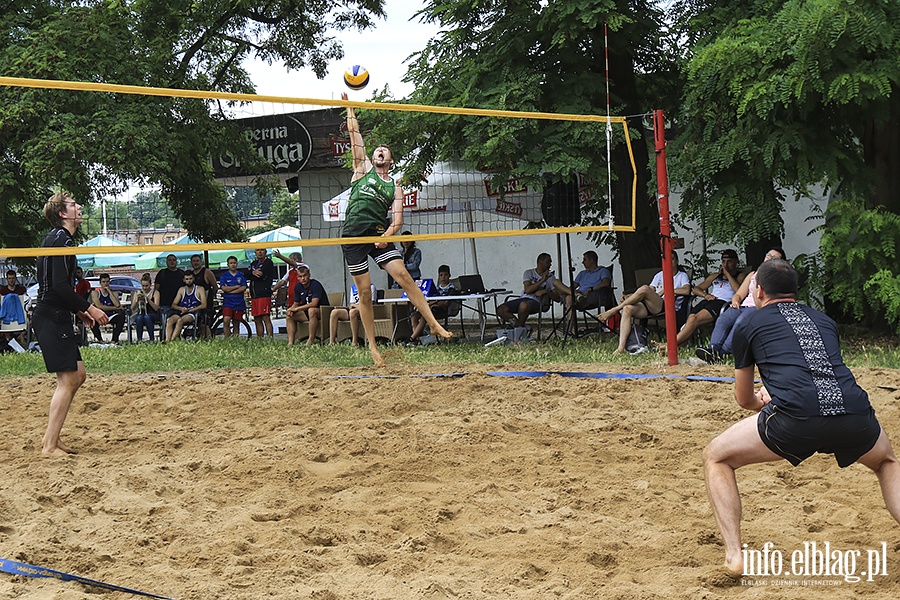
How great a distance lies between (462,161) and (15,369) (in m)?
4.93

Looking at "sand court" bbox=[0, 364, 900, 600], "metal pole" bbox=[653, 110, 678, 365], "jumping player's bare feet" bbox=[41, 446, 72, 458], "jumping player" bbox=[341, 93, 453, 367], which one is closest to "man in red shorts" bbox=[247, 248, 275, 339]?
"jumping player" bbox=[341, 93, 453, 367]

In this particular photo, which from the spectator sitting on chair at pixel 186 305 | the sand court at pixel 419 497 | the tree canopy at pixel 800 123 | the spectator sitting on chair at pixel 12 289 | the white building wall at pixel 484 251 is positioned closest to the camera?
the sand court at pixel 419 497

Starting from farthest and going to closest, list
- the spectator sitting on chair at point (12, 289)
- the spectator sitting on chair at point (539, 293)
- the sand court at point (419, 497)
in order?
the spectator sitting on chair at point (12, 289) → the spectator sitting on chair at point (539, 293) → the sand court at point (419, 497)

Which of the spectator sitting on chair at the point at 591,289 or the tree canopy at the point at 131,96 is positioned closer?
the spectator sitting on chair at the point at 591,289

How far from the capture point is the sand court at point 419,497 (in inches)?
123

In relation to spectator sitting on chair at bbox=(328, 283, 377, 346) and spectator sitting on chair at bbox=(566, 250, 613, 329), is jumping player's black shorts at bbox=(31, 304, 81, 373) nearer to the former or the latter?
spectator sitting on chair at bbox=(328, 283, 377, 346)

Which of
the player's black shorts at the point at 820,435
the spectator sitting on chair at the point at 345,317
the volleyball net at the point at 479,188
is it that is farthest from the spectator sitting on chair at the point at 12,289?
the player's black shorts at the point at 820,435

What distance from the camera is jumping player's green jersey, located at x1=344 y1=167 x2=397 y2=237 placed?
692 cm

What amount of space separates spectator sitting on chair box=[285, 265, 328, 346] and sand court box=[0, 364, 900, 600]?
471cm

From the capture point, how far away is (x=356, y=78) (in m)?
6.61

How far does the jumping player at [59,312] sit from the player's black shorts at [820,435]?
143 inches

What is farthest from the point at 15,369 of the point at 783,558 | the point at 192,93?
the point at 783,558

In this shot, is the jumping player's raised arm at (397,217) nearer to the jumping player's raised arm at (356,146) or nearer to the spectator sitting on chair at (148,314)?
the jumping player's raised arm at (356,146)

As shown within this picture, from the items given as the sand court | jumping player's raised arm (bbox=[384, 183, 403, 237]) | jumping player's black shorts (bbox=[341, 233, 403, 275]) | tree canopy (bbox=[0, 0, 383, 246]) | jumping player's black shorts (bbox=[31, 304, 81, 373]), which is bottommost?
the sand court
